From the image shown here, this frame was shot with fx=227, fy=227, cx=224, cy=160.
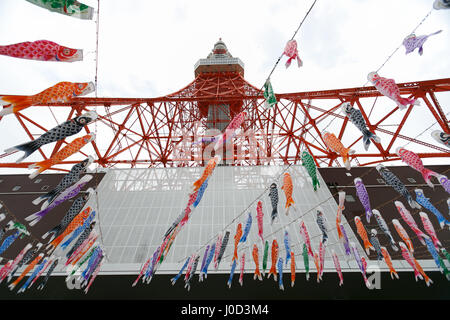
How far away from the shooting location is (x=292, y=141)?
13.6 meters

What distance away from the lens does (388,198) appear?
39.9 ft

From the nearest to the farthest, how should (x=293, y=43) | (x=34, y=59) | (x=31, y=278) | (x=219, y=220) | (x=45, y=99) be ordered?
(x=34, y=59), (x=45, y=99), (x=293, y=43), (x=31, y=278), (x=219, y=220)

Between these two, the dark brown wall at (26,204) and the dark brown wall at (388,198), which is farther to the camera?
the dark brown wall at (26,204)

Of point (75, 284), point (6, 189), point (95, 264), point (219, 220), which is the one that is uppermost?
point (6, 189)

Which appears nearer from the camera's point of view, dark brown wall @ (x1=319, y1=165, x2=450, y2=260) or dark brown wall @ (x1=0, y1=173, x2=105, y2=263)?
dark brown wall @ (x1=319, y1=165, x2=450, y2=260)

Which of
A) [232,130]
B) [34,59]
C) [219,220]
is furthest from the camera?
[219,220]

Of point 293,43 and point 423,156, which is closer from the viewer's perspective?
point 293,43

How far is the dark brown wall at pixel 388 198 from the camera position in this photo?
32.7 ft

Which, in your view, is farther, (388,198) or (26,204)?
(26,204)

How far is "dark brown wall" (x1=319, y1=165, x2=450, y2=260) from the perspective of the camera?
9969mm

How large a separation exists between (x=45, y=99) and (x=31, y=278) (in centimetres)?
678

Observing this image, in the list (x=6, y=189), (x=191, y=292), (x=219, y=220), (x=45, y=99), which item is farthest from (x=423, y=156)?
(x=6, y=189)
